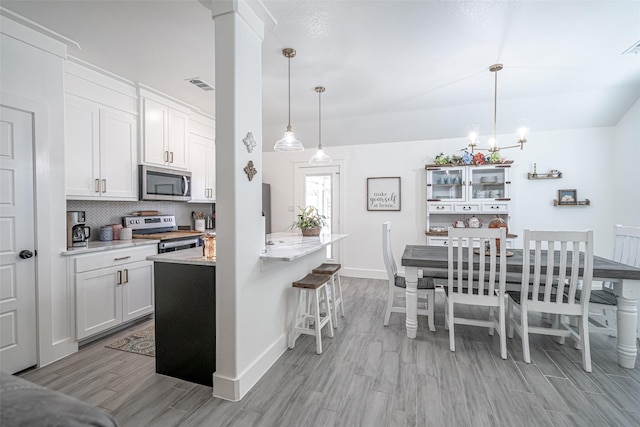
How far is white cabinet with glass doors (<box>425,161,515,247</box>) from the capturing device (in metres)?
4.48

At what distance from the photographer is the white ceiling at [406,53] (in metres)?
2.14

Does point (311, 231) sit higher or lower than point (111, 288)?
higher

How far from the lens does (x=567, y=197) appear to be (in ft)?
14.4

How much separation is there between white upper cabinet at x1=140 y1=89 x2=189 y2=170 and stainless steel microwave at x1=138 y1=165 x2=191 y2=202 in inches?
3.8

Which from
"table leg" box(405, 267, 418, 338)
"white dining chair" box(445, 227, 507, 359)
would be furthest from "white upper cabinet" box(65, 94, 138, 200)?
"white dining chair" box(445, 227, 507, 359)

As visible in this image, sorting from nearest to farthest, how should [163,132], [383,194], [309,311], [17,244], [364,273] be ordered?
[17,244], [309,311], [163,132], [383,194], [364,273]

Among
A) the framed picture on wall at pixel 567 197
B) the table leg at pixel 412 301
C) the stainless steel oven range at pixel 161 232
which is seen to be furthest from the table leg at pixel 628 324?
the stainless steel oven range at pixel 161 232

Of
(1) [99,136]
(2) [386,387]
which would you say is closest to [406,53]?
(2) [386,387]

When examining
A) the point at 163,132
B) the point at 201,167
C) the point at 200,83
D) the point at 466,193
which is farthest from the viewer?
the point at 466,193

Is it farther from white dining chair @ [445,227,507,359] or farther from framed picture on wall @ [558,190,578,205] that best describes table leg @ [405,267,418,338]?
framed picture on wall @ [558,190,578,205]

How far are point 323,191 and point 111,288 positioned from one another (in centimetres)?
368

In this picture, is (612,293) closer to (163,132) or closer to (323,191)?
(323,191)

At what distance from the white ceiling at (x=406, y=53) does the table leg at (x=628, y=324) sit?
2103 millimetres

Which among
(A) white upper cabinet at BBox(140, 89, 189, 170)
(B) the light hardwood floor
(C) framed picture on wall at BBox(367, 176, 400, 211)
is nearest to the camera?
(B) the light hardwood floor
